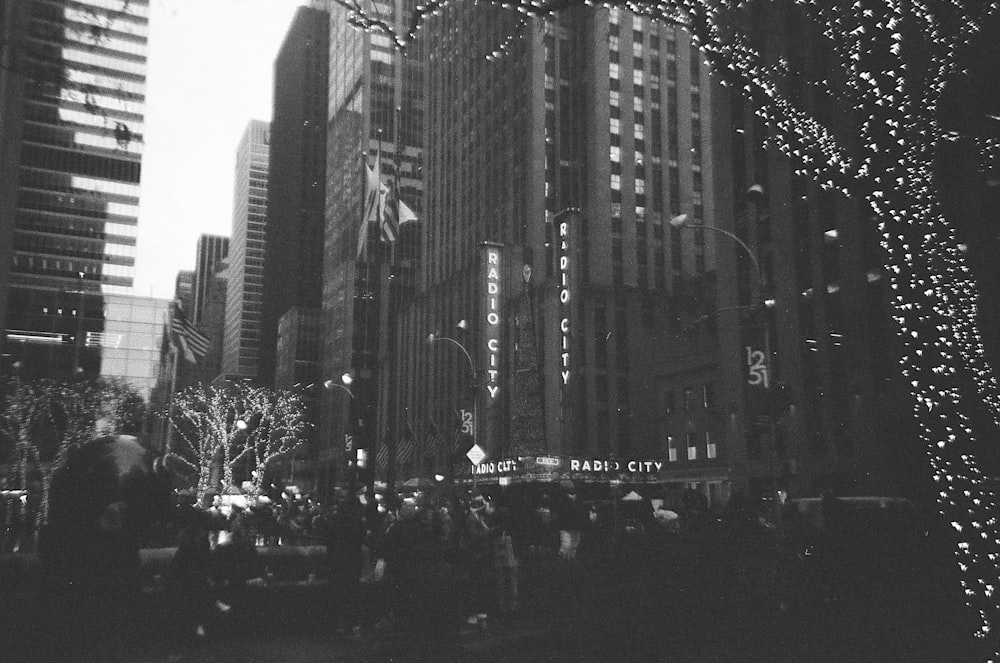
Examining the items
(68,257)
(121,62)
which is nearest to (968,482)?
(121,62)

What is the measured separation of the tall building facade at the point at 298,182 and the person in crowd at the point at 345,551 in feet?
542

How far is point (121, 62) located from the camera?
87.1 metres

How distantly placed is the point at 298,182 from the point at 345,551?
171 metres

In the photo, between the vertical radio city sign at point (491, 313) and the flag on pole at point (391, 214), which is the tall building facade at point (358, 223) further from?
the flag on pole at point (391, 214)

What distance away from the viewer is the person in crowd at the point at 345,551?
14633mm

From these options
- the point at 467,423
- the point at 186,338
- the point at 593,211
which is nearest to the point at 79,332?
the point at 467,423

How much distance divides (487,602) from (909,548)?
7507 millimetres

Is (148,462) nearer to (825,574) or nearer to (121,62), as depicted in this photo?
(825,574)

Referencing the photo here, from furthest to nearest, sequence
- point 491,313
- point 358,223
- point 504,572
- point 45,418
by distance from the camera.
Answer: point 358,223 < point 491,313 < point 45,418 < point 504,572

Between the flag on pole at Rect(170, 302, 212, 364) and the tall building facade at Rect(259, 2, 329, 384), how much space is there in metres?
148

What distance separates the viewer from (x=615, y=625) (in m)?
14.6

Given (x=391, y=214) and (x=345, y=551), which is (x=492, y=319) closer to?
(x=391, y=214)

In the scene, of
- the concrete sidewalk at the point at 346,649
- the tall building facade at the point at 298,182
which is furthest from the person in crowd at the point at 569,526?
the tall building facade at the point at 298,182

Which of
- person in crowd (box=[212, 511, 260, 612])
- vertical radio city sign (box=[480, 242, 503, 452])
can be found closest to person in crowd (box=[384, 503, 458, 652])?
person in crowd (box=[212, 511, 260, 612])
